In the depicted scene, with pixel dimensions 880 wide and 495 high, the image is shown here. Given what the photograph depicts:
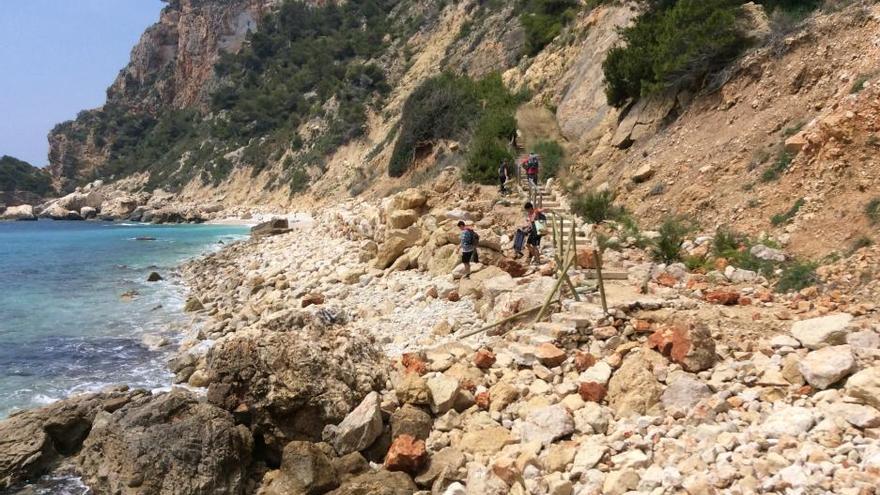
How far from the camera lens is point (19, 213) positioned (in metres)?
74.4

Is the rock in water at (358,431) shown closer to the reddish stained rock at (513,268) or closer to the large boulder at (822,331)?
the large boulder at (822,331)

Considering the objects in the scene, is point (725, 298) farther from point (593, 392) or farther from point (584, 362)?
point (593, 392)

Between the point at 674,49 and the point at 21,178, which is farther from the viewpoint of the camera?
the point at 21,178

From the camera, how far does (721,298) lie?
8.09 metres

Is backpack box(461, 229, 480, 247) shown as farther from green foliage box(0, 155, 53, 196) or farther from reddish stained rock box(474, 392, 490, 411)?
green foliage box(0, 155, 53, 196)

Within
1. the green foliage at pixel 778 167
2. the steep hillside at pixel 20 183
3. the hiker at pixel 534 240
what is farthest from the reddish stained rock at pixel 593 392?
the steep hillside at pixel 20 183

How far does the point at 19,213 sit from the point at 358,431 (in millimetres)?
84903

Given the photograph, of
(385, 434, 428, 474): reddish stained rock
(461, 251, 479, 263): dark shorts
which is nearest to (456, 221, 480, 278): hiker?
(461, 251, 479, 263): dark shorts

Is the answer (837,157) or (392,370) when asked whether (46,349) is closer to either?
(392,370)

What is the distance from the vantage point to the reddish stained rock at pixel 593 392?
652 centimetres

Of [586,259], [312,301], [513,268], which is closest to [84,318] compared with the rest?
[312,301]

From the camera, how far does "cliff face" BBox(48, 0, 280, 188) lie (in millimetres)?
80812

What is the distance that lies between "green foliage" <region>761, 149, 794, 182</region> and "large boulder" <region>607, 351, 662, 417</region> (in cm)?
622

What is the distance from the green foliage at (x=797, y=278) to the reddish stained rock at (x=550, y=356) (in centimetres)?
349
